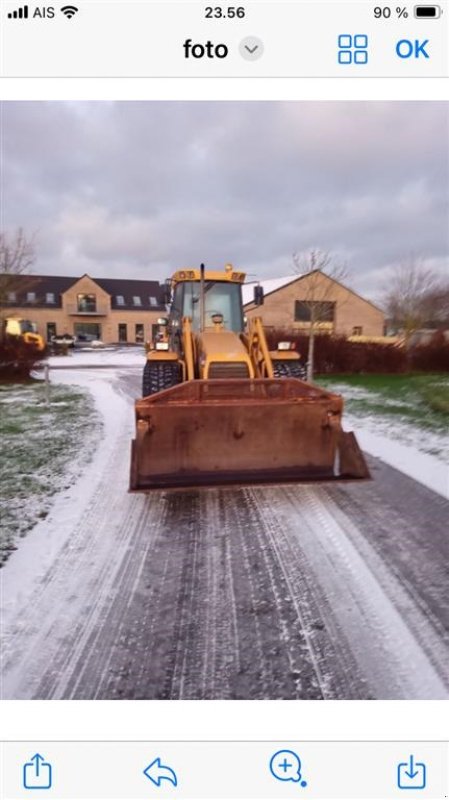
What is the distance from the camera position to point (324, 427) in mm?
4234

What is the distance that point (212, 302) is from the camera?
6.34 m

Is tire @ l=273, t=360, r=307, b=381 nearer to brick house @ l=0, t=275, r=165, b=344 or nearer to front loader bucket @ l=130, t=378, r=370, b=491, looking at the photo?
front loader bucket @ l=130, t=378, r=370, b=491

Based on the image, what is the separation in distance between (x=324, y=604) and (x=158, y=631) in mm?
1036

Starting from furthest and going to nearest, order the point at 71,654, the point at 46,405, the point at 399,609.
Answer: the point at 46,405, the point at 399,609, the point at 71,654
